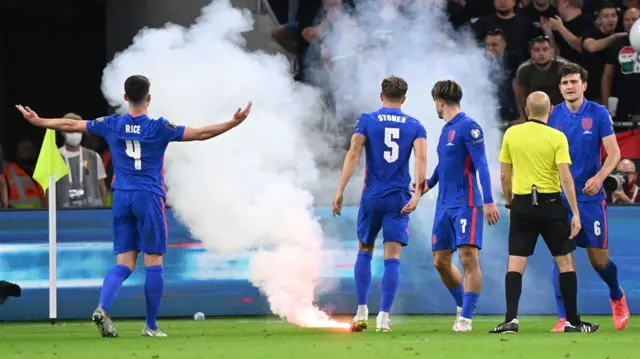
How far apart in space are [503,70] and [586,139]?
5.98 meters

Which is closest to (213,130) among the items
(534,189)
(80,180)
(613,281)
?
(534,189)

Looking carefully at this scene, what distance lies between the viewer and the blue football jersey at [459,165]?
11273 millimetres

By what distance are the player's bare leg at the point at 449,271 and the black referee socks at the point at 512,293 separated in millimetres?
805

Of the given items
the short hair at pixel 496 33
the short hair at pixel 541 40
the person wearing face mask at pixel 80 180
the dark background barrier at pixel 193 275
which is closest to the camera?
the dark background barrier at pixel 193 275

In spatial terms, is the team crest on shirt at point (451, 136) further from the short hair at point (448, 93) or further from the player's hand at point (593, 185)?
the player's hand at point (593, 185)

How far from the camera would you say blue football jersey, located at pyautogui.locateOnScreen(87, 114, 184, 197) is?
438 inches

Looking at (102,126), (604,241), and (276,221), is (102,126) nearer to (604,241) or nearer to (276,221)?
(276,221)

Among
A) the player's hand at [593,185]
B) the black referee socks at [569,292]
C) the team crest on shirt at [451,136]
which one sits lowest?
the black referee socks at [569,292]

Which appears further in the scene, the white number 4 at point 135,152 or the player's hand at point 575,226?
the white number 4 at point 135,152

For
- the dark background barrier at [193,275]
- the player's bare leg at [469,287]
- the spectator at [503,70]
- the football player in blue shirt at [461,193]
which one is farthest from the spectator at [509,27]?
the player's bare leg at [469,287]

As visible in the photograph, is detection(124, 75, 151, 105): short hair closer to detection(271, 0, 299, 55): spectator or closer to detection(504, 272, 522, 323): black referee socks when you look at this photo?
detection(504, 272, 522, 323): black referee socks

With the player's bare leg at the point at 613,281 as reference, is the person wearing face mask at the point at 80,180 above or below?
above

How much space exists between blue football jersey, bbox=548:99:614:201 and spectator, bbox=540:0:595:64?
6266 millimetres

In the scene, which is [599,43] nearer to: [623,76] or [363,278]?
[623,76]
